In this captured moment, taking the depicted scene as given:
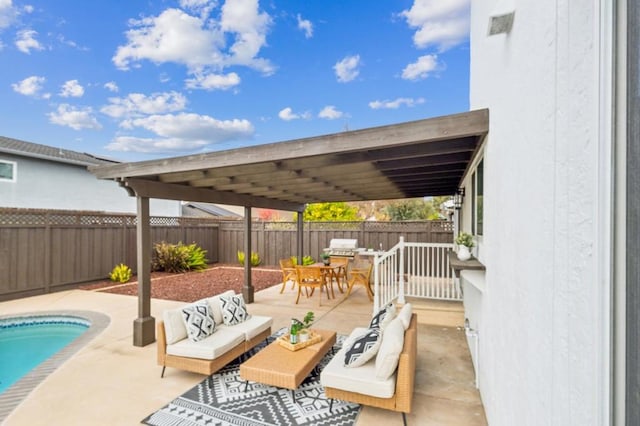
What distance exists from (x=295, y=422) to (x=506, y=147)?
9.49ft

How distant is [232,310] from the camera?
4312 mm

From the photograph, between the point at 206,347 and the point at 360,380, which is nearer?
the point at 360,380

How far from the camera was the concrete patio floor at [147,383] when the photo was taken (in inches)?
116

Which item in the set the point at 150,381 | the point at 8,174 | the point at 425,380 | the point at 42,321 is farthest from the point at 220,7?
the point at 425,380

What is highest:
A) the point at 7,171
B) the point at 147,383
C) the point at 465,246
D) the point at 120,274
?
the point at 7,171

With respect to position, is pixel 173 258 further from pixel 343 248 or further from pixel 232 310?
pixel 232 310

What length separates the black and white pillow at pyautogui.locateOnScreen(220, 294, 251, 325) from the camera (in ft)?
14.0

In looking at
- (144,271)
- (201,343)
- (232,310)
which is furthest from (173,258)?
(201,343)

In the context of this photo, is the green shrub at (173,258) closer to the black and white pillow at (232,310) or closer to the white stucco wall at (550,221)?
the black and white pillow at (232,310)

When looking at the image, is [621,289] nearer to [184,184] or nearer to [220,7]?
[184,184]

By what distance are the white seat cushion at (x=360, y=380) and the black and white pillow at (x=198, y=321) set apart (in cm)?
164

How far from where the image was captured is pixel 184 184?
17.3ft

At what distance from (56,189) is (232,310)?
36.5ft

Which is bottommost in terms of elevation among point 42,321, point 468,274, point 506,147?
point 42,321
